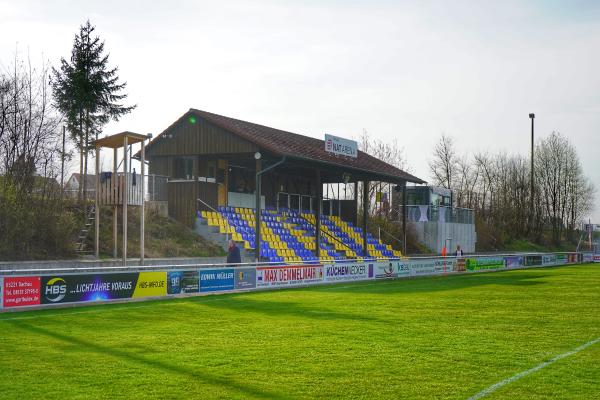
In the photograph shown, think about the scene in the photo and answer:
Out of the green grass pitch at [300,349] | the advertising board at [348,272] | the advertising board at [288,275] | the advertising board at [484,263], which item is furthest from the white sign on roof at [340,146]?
the green grass pitch at [300,349]

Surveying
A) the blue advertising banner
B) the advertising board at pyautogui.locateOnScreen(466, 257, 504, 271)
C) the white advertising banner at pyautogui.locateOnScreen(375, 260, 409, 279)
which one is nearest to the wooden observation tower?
the blue advertising banner

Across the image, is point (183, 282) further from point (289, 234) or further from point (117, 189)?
point (289, 234)

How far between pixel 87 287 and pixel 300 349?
346 inches

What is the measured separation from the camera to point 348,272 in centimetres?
3019

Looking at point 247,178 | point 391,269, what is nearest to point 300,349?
point 391,269

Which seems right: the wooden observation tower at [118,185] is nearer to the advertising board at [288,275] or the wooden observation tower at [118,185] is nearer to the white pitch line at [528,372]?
the advertising board at [288,275]

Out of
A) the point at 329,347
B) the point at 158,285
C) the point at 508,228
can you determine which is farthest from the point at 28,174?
the point at 508,228

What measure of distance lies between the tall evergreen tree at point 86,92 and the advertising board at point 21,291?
2153 cm

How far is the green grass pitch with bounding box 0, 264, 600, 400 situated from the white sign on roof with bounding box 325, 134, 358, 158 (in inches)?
703

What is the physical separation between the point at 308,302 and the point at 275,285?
17.8 feet

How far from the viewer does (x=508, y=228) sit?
7956 cm

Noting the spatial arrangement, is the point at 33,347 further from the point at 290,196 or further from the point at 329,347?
the point at 290,196

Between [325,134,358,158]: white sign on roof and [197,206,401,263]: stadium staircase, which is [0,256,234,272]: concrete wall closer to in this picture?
[197,206,401,263]: stadium staircase

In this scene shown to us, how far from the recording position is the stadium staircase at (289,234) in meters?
34.9
